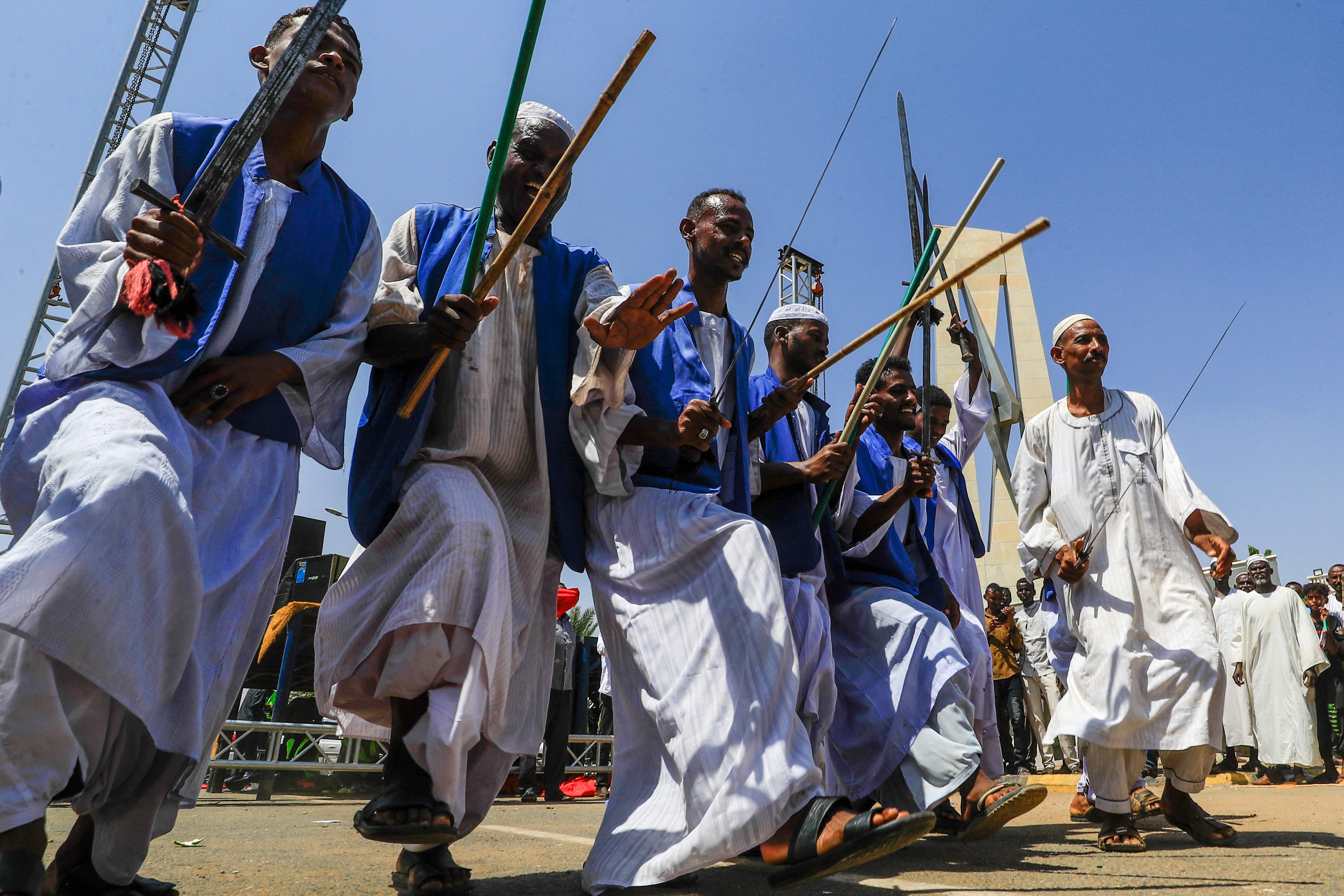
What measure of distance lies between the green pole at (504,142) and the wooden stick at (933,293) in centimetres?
113

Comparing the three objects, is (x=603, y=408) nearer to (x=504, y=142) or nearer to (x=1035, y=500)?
(x=504, y=142)

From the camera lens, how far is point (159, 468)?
7.36ft

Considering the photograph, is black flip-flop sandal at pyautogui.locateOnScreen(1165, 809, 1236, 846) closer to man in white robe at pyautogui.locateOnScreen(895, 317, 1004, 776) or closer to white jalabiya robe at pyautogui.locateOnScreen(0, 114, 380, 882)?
man in white robe at pyautogui.locateOnScreen(895, 317, 1004, 776)

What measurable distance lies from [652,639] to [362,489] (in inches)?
38.1

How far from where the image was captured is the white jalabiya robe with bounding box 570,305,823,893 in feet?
8.82

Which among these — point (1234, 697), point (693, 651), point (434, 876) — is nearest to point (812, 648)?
point (693, 651)

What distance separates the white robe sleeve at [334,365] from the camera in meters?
2.79

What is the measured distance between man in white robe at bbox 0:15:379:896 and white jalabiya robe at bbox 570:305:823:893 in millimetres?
862

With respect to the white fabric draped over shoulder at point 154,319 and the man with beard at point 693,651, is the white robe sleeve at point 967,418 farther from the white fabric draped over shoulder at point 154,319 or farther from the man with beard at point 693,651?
the white fabric draped over shoulder at point 154,319

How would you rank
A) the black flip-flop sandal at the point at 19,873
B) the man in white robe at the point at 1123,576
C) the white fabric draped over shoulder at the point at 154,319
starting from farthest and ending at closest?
the man in white robe at the point at 1123,576 < the white fabric draped over shoulder at the point at 154,319 < the black flip-flop sandal at the point at 19,873

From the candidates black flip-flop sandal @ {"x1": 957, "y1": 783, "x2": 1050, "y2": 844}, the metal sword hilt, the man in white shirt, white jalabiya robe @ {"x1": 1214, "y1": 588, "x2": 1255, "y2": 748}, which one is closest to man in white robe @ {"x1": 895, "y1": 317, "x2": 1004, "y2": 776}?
black flip-flop sandal @ {"x1": 957, "y1": 783, "x2": 1050, "y2": 844}

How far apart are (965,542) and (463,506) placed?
3997 millimetres

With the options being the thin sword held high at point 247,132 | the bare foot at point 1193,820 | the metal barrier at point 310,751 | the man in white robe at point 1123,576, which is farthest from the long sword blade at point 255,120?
the bare foot at point 1193,820

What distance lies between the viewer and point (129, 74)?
28.1 meters
